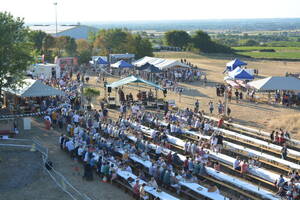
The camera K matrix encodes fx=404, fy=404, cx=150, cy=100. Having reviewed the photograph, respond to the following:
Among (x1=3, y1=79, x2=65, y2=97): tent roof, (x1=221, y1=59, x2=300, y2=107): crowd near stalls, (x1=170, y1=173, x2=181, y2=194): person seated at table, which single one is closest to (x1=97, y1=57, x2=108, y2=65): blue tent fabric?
(x1=221, y1=59, x2=300, y2=107): crowd near stalls

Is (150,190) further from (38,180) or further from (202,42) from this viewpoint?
(202,42)

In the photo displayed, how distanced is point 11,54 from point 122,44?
3304cm

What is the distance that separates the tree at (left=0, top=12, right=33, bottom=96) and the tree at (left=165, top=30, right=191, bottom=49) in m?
55.1

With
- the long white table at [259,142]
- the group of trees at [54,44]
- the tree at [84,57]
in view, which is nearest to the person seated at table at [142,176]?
the long white table at [259,142]

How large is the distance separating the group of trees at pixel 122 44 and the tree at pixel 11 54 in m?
29.7

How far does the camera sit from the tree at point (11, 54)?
2062 centimetres

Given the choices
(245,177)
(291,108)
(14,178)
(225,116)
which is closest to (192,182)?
(245,177)

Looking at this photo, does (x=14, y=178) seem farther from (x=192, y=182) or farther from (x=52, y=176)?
(x=192, y=182)

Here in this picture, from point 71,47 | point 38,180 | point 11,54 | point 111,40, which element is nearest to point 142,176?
point 38,180

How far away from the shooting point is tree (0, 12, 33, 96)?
20625 mm

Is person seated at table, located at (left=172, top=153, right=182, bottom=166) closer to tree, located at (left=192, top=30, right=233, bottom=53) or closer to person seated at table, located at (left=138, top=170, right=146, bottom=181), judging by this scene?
person seated at table, located at (left=138, top=170, right=146, bottom=181)

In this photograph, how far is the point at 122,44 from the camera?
2101 inches

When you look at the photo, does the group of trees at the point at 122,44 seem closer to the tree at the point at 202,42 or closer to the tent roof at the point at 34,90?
the tree at the point at 202,42

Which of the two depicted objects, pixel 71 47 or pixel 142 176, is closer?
pixel 142 176
